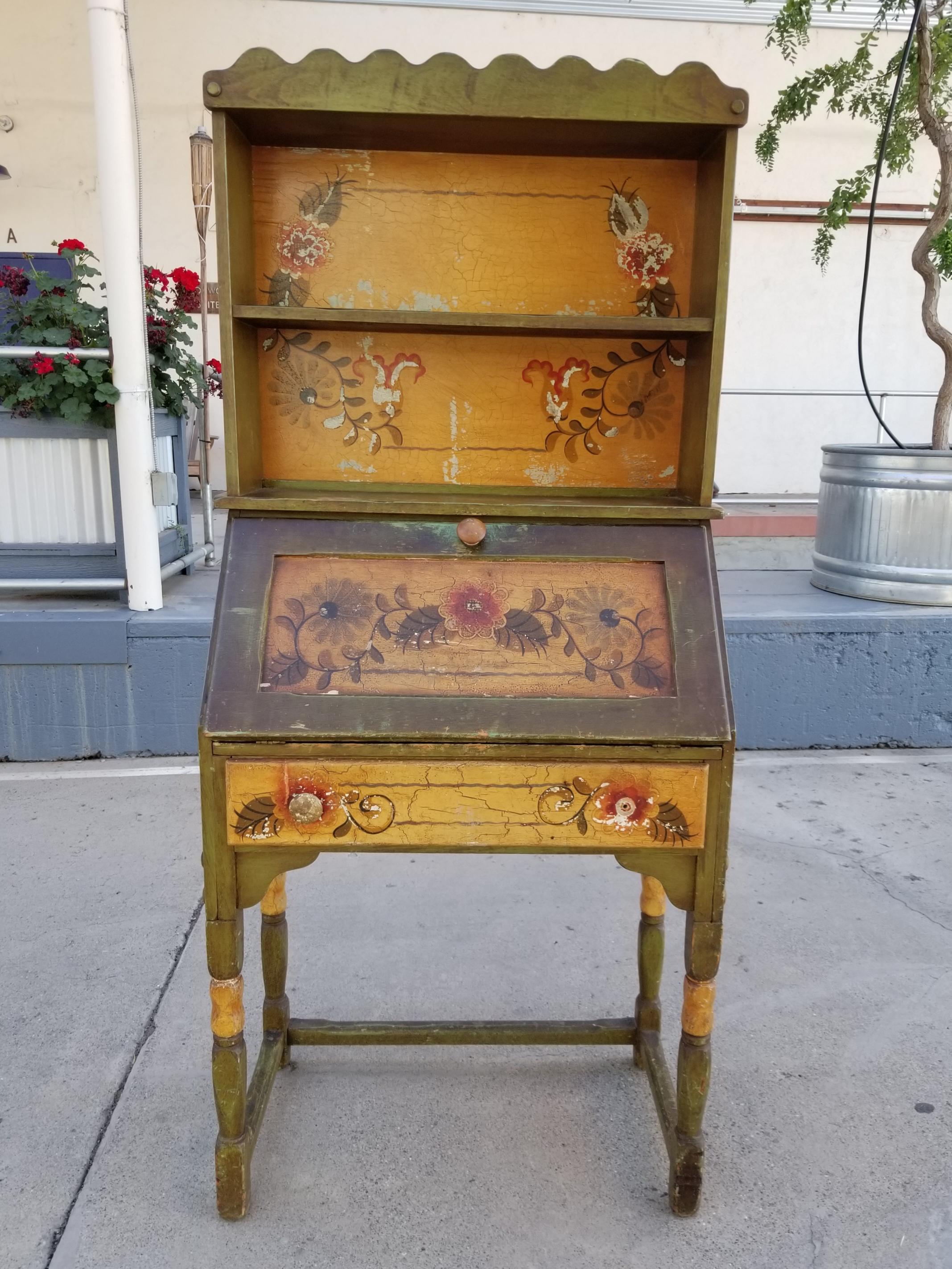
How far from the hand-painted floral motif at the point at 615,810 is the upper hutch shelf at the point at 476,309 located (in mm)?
435

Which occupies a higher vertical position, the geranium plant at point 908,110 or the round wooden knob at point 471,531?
the geranium plant at point 908,110

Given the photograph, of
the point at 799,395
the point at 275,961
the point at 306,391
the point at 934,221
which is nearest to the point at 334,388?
the point at 306,391

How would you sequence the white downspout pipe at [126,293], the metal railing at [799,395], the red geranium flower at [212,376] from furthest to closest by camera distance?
the metal railing at [799,395]
the red geranium flower at [212,376]
the white downspout pipe at [126,293]

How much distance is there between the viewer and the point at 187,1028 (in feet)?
6.56

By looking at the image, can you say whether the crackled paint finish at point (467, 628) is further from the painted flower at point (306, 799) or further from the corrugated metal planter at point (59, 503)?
the corrugated metal planter at point (59, 503)

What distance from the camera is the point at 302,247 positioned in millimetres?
1698

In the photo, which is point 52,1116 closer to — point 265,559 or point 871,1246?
point 265,559

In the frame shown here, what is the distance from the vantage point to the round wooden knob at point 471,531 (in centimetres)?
150

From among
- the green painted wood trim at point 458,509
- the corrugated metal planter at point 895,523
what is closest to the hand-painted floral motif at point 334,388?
the green painted wood trim at point 458,509

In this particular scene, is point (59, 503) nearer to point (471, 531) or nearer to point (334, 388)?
point (334, 388)

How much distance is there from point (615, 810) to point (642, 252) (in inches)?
39.1

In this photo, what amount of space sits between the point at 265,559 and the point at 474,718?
42cm

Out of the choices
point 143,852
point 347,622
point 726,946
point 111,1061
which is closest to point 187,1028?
point 111,1061

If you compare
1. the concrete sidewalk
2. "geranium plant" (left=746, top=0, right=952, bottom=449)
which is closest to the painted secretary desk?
the concrete sidewalk
